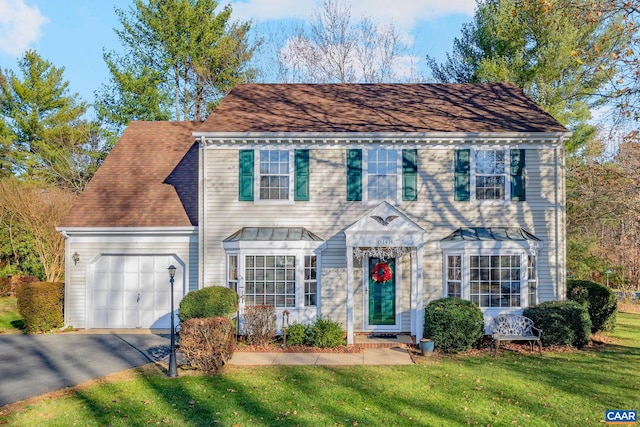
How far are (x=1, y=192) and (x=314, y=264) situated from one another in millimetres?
17190

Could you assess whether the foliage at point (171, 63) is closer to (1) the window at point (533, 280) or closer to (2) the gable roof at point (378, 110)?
(2) the gable roof at point (378, 110)

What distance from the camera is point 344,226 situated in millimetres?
14562

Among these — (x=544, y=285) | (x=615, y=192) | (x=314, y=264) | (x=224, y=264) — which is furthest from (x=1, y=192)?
(x=615, y=192)

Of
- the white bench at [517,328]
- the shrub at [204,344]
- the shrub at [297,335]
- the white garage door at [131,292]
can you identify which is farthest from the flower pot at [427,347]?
the white garage door at [131,292]

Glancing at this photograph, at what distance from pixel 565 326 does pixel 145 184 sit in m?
13.0

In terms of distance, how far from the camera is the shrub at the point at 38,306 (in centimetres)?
1516

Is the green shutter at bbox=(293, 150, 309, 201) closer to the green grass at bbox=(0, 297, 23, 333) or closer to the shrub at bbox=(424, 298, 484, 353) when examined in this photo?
the shrub at bbox=(424, 298, 484, 353)

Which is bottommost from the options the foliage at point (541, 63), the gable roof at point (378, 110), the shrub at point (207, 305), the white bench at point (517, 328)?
the white bench at point (517, 328)

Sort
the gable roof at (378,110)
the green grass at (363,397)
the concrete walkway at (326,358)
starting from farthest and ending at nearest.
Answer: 1. the gable roof at (378,110)
2. the concrete walkway at (326,358)
3. the green grass at (363,397)

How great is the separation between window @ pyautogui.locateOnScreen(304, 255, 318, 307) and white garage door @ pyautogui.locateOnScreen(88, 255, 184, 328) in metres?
4.14

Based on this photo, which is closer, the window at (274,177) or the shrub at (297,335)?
the shrub at (297,335)

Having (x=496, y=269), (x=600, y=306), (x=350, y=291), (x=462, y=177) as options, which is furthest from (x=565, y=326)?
(x=350, y=291)

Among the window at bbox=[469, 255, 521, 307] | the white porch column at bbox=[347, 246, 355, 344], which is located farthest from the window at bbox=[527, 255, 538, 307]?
the white porch column at bbox=[347, 246, 355, 344]

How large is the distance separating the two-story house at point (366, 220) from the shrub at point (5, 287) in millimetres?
10575
